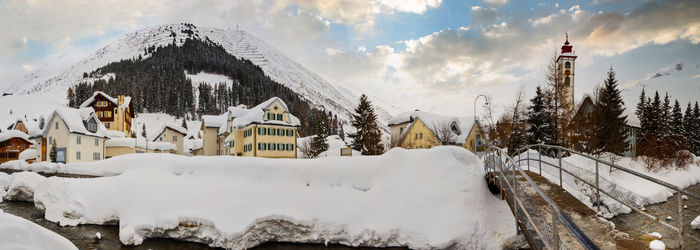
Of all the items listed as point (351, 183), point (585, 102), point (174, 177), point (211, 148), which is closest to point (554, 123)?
point (585, 102)

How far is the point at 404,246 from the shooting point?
1455cm

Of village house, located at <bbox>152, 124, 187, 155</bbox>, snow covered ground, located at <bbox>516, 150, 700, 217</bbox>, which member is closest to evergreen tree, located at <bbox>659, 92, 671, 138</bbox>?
snow covered ground, located at <bbox>516, 150, 700, 217</bbox>

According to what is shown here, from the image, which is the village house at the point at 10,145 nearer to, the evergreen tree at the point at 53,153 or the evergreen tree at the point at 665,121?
the evergreen tree at the point at 53,153

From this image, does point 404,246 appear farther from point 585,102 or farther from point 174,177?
point 585,102

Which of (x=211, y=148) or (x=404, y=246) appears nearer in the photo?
(x=404, y=246)

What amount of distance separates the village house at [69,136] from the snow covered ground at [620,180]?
46.5 meters

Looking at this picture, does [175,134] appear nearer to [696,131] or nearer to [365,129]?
[365,129]

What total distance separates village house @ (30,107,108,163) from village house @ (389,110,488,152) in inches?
1614

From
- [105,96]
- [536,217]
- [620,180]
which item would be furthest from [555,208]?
[105,96]

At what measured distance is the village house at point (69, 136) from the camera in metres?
→ 39.0

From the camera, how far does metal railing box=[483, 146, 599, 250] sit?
5.54m

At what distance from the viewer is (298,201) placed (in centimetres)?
1703

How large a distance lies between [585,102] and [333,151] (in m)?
37.3

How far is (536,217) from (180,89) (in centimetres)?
16052
